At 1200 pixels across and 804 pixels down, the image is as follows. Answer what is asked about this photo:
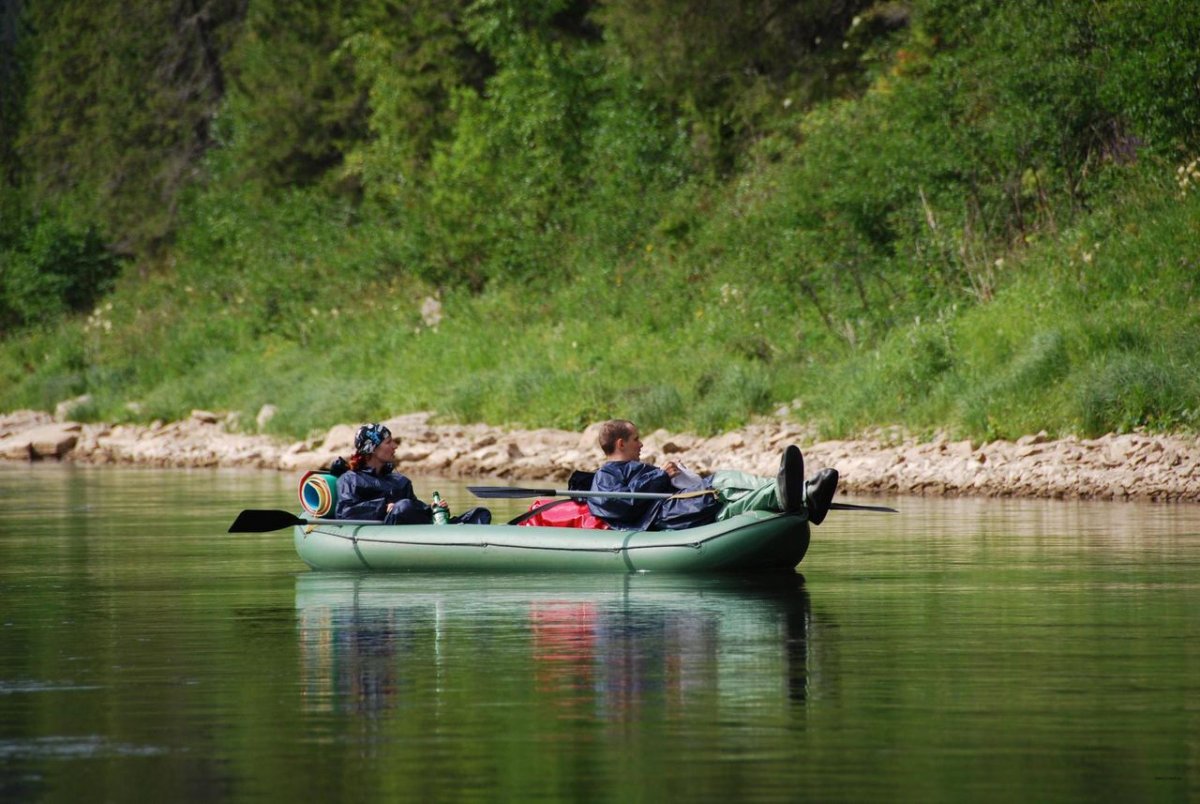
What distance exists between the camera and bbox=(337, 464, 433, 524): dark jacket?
15320 millimetres

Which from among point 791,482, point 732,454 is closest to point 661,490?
point 791,482

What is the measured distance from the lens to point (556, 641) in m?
10.9

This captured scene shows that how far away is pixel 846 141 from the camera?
30.9 metres

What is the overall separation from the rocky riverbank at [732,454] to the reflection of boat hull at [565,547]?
26.0 feet

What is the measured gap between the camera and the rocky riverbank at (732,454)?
21156mm

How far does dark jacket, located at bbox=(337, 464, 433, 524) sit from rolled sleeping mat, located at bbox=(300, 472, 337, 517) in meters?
0.05

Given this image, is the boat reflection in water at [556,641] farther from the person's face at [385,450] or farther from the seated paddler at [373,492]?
the person's face at [385,450]

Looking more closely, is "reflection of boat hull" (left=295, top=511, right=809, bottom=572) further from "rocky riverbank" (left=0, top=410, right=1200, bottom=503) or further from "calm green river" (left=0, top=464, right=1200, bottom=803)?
"rocky riverbank" (left=0, top=410, right=1200, bottom=503)

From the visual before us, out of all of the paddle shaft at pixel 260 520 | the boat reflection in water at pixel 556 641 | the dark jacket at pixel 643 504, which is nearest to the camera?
the boat reflection in water at pixel 556 641

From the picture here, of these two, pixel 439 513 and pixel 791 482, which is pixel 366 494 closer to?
pixel 439 513

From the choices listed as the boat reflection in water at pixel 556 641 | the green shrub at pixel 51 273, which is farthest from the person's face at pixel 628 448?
the green shrub at pixel 51 273

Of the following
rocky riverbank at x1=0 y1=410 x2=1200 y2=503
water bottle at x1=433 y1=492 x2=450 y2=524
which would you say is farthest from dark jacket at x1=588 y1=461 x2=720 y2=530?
rocky riverbank at x1=0 y1=410 x2=1200 y2=503

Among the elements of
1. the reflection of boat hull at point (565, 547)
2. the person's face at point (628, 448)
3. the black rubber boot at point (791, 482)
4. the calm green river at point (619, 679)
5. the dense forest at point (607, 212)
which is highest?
the dense forest at point (607, 212)

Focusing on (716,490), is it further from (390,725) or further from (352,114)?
(352,114)
